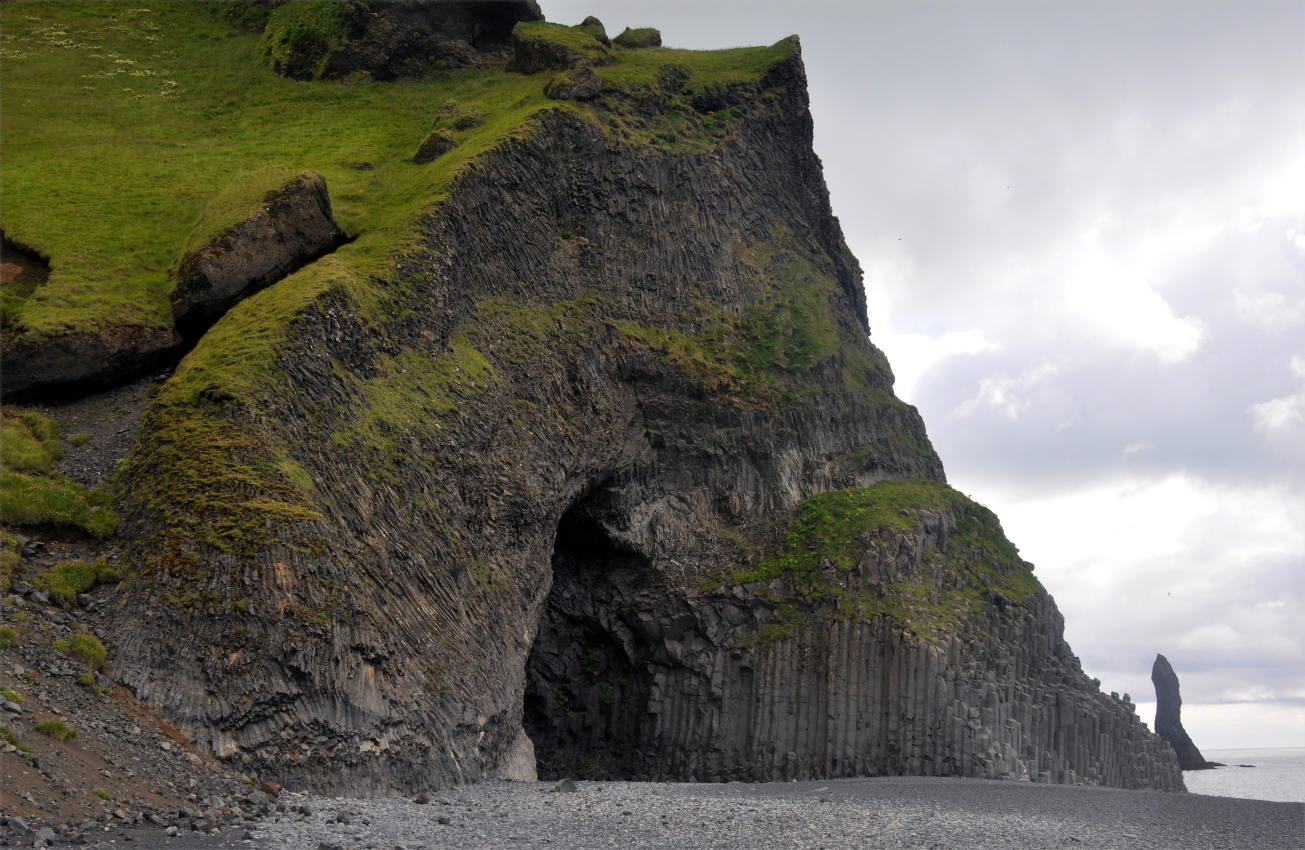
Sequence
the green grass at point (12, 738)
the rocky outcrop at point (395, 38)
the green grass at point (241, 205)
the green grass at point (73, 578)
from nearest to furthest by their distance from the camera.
Result: the green grass at point (12, 738), the green grass at point (73, 578), the green grass at point (241, 205), the rocky outcrop at point (395, 38)

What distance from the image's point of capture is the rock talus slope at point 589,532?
76.5 ft

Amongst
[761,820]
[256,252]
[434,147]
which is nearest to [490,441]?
[256,252]

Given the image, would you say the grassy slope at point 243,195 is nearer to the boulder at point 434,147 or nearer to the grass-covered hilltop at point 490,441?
the grass-covered hilltop at point 490,441

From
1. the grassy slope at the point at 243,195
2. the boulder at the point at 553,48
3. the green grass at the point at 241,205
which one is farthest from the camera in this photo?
the boulder at the point at 553,48

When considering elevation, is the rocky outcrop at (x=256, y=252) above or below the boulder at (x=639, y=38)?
below

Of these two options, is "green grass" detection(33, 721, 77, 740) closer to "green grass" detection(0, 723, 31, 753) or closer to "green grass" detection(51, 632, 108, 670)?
"green grass" detection(0, 723, 31, 753)

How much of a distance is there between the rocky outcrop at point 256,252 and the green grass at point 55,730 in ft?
65.8

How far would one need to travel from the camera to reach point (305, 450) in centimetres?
2733

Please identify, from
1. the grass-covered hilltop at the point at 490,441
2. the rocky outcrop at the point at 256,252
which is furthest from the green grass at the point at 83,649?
the rocky outcrop at the point at 256,252

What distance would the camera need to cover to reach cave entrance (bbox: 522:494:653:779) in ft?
137

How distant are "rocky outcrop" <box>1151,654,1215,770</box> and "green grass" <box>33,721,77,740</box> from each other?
118 metres

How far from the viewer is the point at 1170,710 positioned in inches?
4318

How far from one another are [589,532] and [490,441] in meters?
9.56

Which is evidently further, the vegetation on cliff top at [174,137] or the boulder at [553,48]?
the boulder at [553,48]
